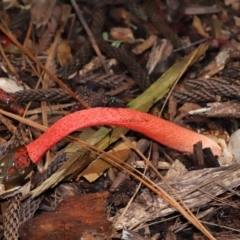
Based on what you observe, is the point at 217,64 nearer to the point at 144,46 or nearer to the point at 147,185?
the point at 144,46

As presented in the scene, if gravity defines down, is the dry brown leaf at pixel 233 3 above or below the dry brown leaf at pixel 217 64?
above

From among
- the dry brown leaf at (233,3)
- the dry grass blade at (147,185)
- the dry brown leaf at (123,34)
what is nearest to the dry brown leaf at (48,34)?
the dry brown leaf at (123,34)

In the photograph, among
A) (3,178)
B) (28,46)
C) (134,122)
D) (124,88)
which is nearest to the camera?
(3,178)

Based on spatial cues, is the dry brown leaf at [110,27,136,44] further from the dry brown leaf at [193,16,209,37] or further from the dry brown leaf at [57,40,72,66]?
the dry brown leaf at [193,16,209,37]

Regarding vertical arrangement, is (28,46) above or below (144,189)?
above

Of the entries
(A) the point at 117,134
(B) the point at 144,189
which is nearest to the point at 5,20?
(A) the point at 117,134

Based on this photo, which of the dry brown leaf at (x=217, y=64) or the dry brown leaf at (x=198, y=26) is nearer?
the dry brown leaf at (x=217, y=64)

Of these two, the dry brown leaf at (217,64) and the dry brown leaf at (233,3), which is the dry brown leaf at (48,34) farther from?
the dry brown leaf at (233,3)

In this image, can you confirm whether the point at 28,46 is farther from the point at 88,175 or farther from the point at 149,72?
the point at 88,175
